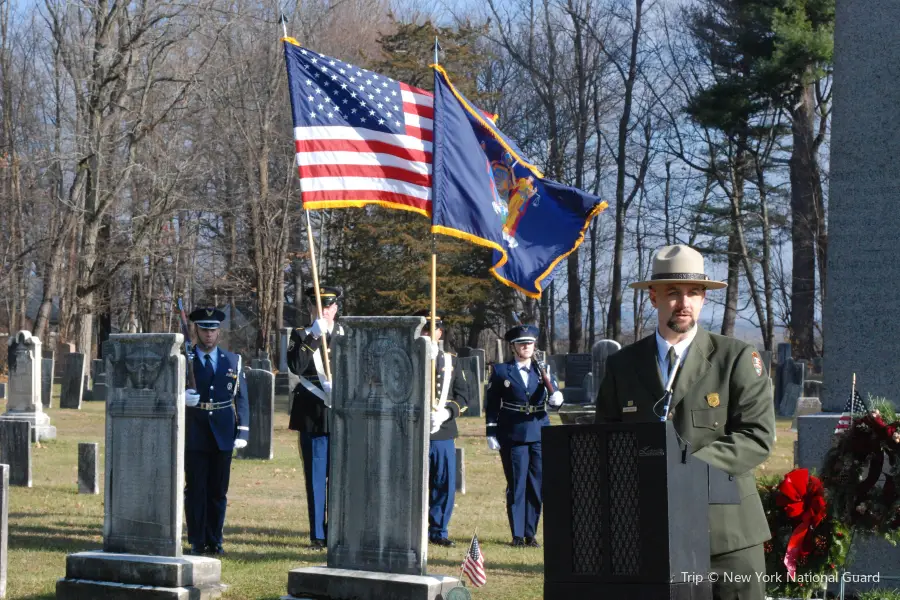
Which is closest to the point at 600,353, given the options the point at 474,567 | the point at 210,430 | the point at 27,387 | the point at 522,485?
the point at 27,387

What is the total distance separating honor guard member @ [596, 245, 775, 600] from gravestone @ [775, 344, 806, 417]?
20643 millimetres

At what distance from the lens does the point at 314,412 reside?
10438mm

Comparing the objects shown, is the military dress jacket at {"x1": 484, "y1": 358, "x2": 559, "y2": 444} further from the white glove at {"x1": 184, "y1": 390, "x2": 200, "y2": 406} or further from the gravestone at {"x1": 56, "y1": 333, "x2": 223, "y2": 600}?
the gravestone at {"x1": 56, "y1": 333, "x2": 223, "y2": 600}

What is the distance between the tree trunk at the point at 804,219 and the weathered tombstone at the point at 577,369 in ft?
32.4

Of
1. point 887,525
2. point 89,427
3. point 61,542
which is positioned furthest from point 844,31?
point 89,427

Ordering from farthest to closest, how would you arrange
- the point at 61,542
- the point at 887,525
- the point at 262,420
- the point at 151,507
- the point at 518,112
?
the point at 518,112 → the point at 262,420 → the point at 61,542 → the point at 151,507 → the point at 887,525

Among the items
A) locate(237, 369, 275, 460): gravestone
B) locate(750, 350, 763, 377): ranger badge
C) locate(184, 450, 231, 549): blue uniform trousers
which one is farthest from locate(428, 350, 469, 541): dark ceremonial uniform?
locate(237, 369, 275, 460): gravestone

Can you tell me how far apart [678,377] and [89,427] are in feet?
63.3

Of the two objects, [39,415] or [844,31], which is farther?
[39,415]

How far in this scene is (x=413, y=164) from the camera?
9.45 meters

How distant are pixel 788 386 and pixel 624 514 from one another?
22.4 metres

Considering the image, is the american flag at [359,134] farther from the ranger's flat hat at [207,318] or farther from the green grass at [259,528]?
the green grass at [259,528]

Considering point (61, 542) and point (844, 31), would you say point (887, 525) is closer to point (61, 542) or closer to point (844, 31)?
point (844, 31)

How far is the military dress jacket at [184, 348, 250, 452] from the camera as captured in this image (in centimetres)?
1017
